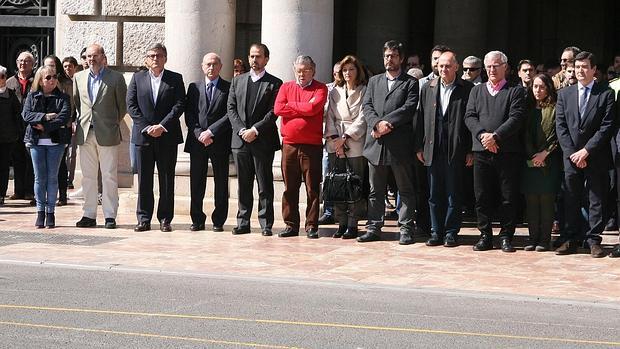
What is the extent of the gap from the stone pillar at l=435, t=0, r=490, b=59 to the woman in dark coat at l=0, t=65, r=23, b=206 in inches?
283

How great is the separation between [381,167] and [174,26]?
150 inches

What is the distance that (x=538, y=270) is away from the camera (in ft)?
39.4

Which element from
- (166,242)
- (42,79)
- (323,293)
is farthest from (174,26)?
(323,293)

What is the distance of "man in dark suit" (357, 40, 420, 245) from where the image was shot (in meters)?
13.8

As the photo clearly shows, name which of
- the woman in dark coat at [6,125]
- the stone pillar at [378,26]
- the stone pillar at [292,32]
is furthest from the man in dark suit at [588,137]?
the stone pillar at [378,26]

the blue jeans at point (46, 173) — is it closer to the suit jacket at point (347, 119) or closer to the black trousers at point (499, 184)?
the suit jacket at point (347, 119)

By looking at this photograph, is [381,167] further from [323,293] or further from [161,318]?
[161,318]

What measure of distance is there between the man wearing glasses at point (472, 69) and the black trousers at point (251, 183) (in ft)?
7.64

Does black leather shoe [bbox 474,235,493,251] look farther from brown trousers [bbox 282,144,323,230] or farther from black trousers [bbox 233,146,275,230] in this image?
black trousers [bbox 233,146,275,230]

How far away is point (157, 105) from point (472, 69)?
353cm

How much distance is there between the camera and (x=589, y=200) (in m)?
13.2

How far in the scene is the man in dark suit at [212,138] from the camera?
14852 mm

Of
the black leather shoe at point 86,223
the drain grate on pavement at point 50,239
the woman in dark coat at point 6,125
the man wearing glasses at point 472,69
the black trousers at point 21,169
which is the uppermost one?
the man wearing glasses at point 472,69

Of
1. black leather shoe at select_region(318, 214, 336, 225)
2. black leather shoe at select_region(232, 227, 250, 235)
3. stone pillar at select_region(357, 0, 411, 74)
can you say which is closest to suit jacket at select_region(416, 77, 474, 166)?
black leather shoe at select_region(318, 214, 336, 225)
